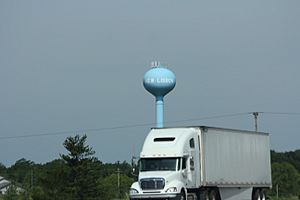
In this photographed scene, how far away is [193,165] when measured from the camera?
3097 cm

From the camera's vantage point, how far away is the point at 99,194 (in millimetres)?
47031

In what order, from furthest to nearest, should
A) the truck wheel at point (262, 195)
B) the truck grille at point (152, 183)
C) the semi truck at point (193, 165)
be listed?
the truck wheel at point (262, 195) < the semi truck at point (193, 165) < the truck grille at point (152, 183)

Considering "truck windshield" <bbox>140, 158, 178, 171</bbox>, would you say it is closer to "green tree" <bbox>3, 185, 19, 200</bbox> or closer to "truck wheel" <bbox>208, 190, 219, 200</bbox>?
"truck wheel" <bbox>208, 190, 219, 200</bbox>

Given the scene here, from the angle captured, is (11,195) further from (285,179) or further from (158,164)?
(285,179)

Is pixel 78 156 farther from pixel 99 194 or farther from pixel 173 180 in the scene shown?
pixel 173 180

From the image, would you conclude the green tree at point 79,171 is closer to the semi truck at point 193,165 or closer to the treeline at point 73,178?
the treeline at point 73,178

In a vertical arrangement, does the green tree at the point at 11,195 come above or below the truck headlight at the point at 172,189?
above

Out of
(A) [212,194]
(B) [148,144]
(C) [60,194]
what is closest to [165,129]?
(B) [148,144]

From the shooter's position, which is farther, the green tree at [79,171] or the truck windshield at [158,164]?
the green tree at [79,171]

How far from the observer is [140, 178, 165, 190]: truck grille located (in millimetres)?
29766

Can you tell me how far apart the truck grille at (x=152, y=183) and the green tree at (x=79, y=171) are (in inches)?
666

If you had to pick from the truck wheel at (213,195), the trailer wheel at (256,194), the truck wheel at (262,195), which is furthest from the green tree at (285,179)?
the truck wheel at (213,195)

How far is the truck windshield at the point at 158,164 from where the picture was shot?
99.1 ft

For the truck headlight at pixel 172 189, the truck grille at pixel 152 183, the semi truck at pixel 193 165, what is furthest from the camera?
the semi truck at pixel 193 165
